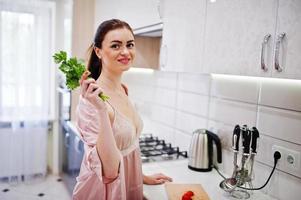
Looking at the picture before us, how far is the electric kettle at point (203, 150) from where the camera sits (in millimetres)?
1584

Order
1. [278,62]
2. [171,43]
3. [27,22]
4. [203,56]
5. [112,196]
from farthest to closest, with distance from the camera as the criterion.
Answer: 1. [27,22]
2. [171,43]
3. [203,56]
4. [112,196]
5. [278,62]

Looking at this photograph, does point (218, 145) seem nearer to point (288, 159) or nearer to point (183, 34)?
point (288, 159)

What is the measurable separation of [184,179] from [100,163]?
0.59 meters

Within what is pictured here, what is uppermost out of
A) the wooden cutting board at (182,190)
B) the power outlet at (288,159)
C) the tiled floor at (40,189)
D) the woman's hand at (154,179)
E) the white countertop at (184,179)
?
the power outlet at (288,159)

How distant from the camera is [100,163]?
104 centimetres

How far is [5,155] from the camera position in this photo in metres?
3.02

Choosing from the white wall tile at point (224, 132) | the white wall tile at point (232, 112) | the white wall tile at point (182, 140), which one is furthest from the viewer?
the white wall tile at point (182, 140)

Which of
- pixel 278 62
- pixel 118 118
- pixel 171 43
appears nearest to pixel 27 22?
pixel 171 43

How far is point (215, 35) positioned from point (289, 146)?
58cm

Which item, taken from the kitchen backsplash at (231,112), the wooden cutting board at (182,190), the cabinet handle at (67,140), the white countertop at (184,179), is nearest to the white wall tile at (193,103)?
the kitchen backsplash at (231,112)

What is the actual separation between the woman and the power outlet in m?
0.53

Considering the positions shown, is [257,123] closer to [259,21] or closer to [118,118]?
[259,21]

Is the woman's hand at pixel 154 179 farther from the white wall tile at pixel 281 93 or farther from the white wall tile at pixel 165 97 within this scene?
the white wall tile at pixel 165 97

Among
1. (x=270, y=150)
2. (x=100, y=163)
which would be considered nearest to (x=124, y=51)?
(x=100, y=163)
